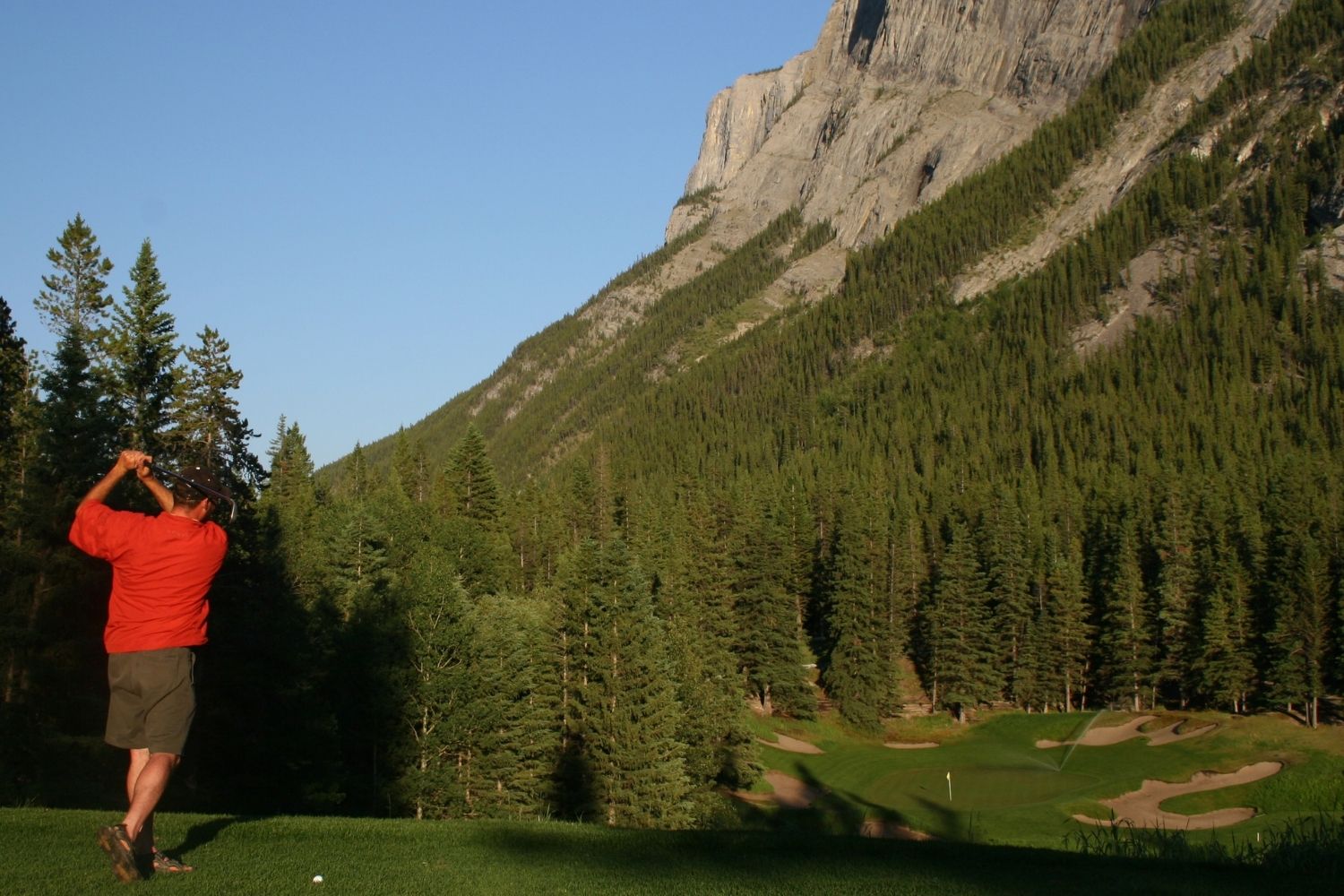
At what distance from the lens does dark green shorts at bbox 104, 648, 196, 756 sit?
8.37 m

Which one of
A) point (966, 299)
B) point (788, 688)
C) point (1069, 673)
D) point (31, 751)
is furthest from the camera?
point (966, 299)

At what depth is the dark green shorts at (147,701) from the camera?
27.5ft

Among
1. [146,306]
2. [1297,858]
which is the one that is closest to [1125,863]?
[1297,858]

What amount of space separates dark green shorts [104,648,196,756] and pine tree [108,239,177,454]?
1223 inches

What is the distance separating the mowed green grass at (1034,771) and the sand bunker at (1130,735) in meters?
0.59

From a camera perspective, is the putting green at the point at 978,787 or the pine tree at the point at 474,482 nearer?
the putting green at the point at 978,787

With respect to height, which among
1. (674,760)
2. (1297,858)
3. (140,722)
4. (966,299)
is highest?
(966,299)

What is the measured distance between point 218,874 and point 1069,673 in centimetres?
7419

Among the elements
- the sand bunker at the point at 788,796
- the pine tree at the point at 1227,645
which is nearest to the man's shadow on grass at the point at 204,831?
the sand bunker at the point at 788,796

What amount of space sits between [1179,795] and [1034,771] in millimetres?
9044

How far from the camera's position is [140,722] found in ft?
27.6

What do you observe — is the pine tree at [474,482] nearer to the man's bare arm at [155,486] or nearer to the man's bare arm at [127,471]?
the man's bare arm at [155,486]

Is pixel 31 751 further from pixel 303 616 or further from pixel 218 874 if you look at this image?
pixel 218 874

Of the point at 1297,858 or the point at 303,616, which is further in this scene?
the point at 303,616
